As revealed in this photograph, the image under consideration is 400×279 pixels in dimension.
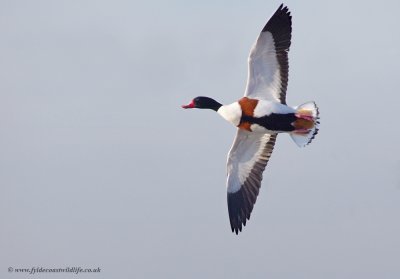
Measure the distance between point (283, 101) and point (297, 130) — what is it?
22.2 inches

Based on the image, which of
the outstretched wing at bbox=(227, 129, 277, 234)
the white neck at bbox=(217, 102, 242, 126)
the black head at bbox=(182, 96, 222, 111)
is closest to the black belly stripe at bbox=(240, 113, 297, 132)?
the white neck at bbox=(217, 102, 242, 126)

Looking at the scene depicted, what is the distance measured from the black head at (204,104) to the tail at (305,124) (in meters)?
1.46

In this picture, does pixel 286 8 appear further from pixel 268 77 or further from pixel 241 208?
pixel 241 208

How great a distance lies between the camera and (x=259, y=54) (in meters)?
15.7

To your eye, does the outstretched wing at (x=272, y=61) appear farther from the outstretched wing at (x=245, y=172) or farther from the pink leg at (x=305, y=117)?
the outstretched wing at (x=245, y=172)

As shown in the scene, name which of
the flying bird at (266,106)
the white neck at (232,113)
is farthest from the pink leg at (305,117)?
the white neck at (232,113)

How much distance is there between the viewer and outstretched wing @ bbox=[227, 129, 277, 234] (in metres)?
16.9

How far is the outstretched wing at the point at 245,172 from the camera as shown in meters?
16.9

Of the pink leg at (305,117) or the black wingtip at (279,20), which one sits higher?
the black wingtip at (279,20)

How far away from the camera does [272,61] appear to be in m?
15.8

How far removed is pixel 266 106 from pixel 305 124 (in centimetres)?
71

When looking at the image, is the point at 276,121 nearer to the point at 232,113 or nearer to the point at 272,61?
the point at 232,113

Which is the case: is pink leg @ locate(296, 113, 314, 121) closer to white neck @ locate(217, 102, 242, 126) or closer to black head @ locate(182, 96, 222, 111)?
white neck @ locate(217, 102, 242, 126)

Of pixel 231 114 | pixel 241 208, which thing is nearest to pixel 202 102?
pixel 231 114
